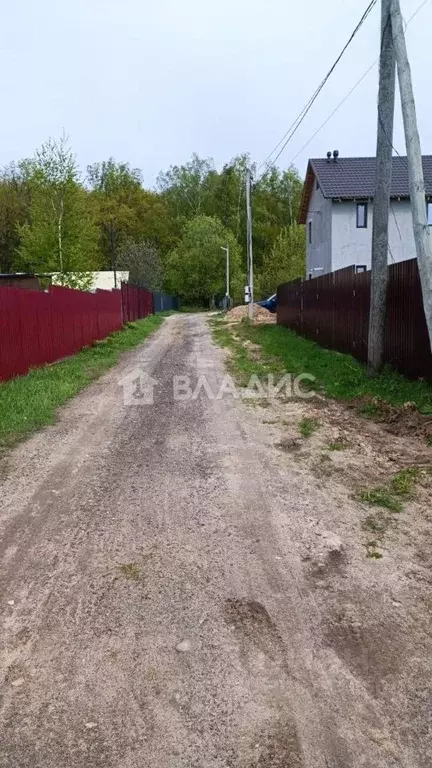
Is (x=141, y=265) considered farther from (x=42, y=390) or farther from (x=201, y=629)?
(x=201, y=629)

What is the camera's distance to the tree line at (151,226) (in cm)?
2823

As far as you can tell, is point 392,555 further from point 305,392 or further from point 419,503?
point 305,392

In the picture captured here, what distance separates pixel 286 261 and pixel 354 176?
680 inches

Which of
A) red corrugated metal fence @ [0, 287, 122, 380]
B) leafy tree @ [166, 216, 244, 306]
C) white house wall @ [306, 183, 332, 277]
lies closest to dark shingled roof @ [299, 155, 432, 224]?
white house wall @ [306, 183, 332, 277]

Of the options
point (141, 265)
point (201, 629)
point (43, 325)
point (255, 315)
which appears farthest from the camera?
point (141, 265)

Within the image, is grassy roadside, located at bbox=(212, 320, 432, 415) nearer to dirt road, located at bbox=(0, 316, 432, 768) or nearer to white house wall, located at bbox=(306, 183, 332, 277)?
dirt road, located at bbox=(0, 316, 432, 768)

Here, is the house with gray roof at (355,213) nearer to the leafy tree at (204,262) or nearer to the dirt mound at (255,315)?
the dirt mound at (255,315)

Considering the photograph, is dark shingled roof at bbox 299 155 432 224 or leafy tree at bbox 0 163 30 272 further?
leafy tree at bbox 0 163 30 272

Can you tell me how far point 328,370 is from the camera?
39.2ft

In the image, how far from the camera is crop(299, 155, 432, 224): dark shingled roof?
1069 inches

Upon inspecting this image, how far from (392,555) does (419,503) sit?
1.04 m

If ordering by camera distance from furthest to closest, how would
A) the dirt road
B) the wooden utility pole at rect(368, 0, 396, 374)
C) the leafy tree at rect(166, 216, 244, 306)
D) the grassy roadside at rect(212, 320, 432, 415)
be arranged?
the leafy tree at rect(166, 216, 244, 306)
the wooden utility pole at rect(368, 0, 396, 374)
the grassy roadside at rect(212, 320, 432, 415)
the dirt road

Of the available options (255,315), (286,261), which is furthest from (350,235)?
(286,261)

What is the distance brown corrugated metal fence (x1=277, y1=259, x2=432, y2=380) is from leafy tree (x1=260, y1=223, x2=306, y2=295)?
905 inches
